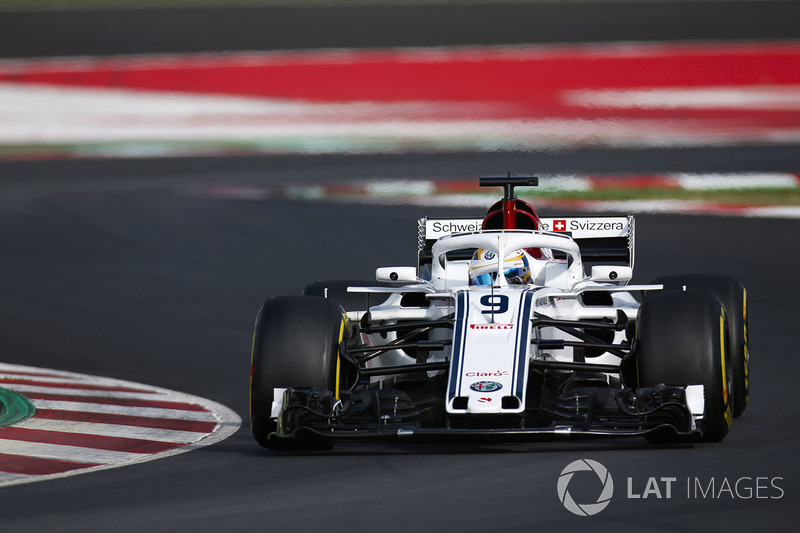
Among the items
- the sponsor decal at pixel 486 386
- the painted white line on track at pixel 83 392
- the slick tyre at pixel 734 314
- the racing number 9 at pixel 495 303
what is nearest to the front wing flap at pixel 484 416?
the sponsor decal at pixel 486 386

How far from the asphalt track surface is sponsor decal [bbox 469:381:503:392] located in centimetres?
38

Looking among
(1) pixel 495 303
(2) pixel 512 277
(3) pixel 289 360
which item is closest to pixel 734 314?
(2) pixel 512 277

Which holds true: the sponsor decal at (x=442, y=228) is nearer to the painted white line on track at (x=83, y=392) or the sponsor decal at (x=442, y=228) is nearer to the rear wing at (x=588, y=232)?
the rear wing at (x=588, y=232)

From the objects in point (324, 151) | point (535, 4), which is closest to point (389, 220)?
point (324, 151)

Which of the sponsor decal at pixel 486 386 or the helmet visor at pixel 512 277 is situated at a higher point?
the helmet visor at pixel 512 277

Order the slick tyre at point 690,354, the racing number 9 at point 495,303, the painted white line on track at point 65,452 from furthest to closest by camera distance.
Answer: the racing number 9 at point 495,303, the painted white line on track at point 65,452, the slick tyre at point 690,354

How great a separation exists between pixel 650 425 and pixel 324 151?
55.9 feet

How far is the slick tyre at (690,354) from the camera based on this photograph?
359 inches

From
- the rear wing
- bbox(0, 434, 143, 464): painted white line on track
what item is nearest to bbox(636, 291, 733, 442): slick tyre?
the rear wing

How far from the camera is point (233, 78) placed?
95.7 ft

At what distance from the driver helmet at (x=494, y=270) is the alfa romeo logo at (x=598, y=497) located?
6.94 feet

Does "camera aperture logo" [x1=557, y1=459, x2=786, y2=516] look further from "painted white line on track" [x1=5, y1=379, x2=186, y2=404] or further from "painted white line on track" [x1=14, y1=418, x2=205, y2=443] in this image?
"painted white line on track" [x1=5, y1=379, x2=186, y2=404]

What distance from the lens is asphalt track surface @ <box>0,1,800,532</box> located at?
745 cm

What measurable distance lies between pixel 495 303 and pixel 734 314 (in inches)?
82.5
